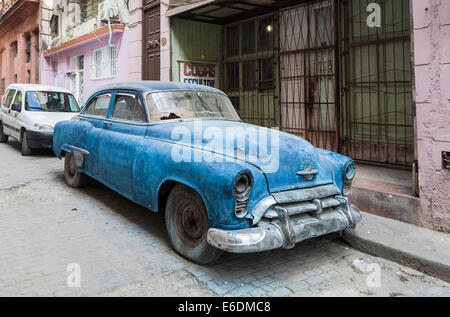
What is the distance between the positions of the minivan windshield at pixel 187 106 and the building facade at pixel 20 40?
1801 centimetres

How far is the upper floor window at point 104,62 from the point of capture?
1347cm

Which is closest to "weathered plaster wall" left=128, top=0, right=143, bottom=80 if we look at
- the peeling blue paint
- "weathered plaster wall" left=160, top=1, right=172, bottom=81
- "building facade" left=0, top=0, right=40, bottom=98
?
"weathered plaster wall" left=160, top=1, right=172, bottom=81

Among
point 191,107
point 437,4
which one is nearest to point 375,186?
point 437,4

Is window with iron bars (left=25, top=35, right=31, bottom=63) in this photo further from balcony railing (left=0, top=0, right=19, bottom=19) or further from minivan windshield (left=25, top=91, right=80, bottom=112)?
minivan windshield (left=25, top=91, right=80, bottom=112)

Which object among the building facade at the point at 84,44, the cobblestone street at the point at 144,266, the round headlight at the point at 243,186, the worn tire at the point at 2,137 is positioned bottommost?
the cobblestone street at the point at 144,266

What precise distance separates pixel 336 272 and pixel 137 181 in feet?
7.35

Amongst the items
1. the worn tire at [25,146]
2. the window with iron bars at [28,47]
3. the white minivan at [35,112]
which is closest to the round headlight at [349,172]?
the white minivan at [35,112]

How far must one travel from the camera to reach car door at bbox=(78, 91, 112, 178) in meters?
5.18

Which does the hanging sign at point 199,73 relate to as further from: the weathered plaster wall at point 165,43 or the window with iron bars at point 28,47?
the window with iron bars at point 28,47

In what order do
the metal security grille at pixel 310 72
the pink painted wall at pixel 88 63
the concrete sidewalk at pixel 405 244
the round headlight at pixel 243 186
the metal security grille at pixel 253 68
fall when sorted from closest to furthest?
the round headlight at pixel 243 186 < the concrete sidewalk at pixel 405 244 < the metal security grille at pixel 310 72 < the metal security grille at pixel 253 68 < the pink painted wall at pixel 88 63

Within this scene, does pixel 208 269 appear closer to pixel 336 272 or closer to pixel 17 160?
pixel 336 272

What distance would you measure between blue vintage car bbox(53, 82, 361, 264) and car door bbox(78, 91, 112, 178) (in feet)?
0.43

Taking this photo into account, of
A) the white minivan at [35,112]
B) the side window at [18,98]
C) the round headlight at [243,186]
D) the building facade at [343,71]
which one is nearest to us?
the round headlight at [243,186]

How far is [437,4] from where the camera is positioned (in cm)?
420
